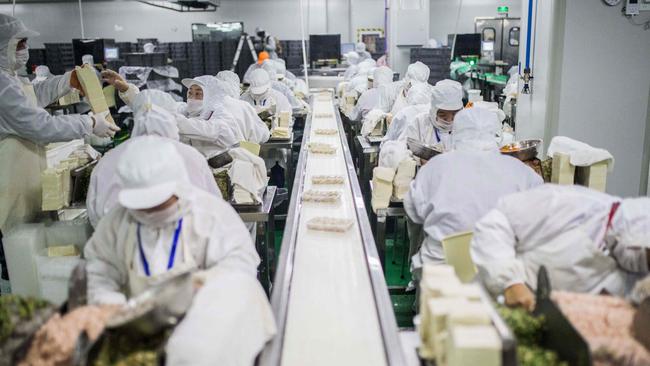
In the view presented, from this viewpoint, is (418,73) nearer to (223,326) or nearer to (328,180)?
(328,180)

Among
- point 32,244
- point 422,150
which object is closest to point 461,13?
point 422,150

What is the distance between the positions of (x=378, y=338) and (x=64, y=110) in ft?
31.7

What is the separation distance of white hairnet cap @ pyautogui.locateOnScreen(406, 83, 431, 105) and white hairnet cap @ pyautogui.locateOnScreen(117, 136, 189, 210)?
172 inches

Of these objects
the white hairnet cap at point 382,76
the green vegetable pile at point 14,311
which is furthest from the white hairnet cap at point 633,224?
the white hairnet cap at point 382,76

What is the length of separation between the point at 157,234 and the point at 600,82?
335cm

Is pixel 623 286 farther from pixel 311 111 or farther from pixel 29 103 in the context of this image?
pixel 311 111

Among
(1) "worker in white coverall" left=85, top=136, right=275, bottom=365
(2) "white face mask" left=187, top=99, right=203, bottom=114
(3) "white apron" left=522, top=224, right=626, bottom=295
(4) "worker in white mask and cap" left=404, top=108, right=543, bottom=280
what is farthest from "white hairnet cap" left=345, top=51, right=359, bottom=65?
(3) "white apron" left=522, top=224, right=626, bottom=295

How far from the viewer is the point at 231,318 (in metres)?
1.50

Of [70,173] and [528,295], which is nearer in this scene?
[528,295]

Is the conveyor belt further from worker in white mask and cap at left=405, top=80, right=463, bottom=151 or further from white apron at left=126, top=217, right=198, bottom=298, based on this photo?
worker in white mask and cap at left=405, top=80, right=463, bottom=151

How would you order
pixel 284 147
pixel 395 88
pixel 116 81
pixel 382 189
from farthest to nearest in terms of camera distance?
pixel 395 88 → pixel 284 147 → pixel 116 81 → pixel 382 189

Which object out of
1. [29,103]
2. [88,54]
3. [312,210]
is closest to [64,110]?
[88,54]

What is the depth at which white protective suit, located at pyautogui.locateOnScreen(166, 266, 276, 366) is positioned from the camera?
1.39 metres

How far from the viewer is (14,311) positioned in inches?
61.2
